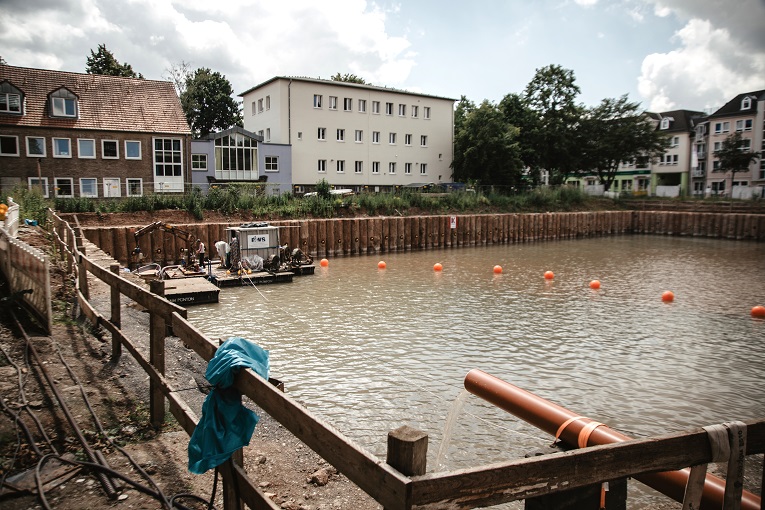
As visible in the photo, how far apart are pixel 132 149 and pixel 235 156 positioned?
7745 millimetres

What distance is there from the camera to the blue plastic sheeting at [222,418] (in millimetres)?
3475

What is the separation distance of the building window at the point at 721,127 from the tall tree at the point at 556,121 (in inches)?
1129

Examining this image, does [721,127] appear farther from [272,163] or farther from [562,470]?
[562,470]

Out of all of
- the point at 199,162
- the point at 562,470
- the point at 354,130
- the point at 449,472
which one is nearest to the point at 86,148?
the point at 199,162

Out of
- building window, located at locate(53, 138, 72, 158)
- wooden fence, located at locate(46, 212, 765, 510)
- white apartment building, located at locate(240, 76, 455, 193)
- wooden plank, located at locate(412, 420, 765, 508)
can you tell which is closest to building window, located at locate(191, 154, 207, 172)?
white apartment building, located at locate(240, 76, 455, 193)

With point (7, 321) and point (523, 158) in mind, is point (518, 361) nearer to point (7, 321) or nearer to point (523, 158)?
point (7, 321)

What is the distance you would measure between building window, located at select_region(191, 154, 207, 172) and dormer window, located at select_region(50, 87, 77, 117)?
8.49 m

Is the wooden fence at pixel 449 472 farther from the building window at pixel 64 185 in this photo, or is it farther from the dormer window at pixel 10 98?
the dormer window at pixel 10 98

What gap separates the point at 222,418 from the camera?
3.53 m

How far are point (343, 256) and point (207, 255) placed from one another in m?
6.96

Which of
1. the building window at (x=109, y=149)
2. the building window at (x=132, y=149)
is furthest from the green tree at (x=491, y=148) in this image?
the building window at (x=109, y=149)

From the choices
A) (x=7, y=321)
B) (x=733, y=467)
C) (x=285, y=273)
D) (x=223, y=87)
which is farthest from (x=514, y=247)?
(x=223, y=87)

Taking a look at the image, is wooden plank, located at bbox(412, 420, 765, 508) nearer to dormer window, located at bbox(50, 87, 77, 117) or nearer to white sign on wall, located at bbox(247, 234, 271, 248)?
white sign on wall, located at bbox(247, 234, 271, 248)

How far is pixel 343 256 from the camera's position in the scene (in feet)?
89.2
